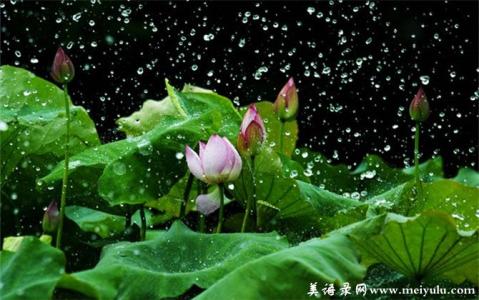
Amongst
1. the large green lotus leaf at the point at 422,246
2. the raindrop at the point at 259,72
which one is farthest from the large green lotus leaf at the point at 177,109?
the raindrop at the point at 259,72

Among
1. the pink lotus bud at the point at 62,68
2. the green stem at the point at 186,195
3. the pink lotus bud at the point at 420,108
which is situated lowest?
the green stem at the point at 186,195

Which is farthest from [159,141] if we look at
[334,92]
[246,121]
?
A: [334,92]

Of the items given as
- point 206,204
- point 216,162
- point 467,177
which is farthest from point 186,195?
point 467,177

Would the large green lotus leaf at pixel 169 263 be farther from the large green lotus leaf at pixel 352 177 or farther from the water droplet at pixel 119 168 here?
the large green lotus leaf at pixel 352 177

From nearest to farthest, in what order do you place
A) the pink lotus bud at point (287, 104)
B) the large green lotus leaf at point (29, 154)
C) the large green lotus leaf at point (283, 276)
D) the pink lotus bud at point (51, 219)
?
the large green lotus leaf at point (283, 276), the pink lotus bud at point (51, 219), the large green lotus leaf at point (29, 154), the pink lotus bud at point (287, 104)

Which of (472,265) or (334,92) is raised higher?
(472,265)

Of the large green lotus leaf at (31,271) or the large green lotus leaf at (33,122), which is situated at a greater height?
the large green lotus leaf at (33,122)

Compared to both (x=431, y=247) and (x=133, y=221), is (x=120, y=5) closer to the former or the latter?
(x=133, y=221)
